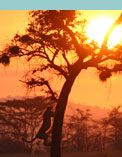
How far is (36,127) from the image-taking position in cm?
4900

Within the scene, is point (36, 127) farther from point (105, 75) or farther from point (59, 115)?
point (59, 115)

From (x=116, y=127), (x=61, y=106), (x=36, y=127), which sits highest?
(x=116, y=127)

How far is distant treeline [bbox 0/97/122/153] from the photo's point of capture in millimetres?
47250

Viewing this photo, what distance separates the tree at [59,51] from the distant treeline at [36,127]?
24207mm

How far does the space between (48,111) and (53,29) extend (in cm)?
413

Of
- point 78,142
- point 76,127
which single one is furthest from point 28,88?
point 76,127

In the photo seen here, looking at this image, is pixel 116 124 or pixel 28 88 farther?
pixel 116 124

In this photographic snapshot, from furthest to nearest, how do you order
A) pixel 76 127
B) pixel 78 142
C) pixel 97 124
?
pixel 97 124 < pixel 76 127 < pixel 78 142

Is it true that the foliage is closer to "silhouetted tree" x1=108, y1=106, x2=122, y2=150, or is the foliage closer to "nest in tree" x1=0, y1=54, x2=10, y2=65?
"silhouetted tree" x1=108, y1=106, x2=122, y2=150

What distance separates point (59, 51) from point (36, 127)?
95.0ft

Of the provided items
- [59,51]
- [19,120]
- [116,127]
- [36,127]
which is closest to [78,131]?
[116,127]

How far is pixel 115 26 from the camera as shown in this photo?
65.3 ft

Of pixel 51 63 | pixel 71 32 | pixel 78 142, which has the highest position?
pixel 71 32

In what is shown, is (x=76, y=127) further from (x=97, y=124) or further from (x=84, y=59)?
(x=84, y=59)
